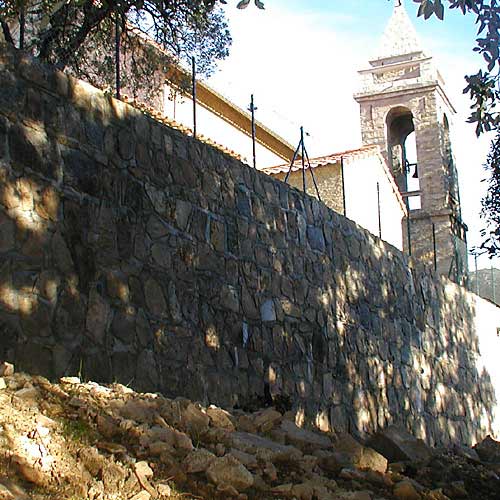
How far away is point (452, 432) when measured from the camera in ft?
41.3

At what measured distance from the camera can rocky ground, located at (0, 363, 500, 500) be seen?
388cm

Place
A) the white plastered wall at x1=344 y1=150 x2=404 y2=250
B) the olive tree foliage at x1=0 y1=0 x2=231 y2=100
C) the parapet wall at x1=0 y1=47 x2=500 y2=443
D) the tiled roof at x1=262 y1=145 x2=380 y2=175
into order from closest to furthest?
the parapet wall at x1=0 y1=47 x2=500 y2=443, the olive tree foliage at x1=0 y1=0 x2=231 y2=100, the tiled roof at x1=262 y1=145 x2=380 y2=175, the white plastered wall at x1=344 y1=150 x2=404 y2=250

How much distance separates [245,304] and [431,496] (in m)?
3.03

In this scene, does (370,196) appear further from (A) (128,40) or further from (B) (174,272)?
(B) (174,272)

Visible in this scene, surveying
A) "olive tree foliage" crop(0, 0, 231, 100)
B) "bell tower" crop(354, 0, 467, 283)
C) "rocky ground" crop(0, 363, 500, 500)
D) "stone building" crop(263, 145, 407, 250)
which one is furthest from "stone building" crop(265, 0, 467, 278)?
"rocky ground" crop(0, 363, 500, 500)

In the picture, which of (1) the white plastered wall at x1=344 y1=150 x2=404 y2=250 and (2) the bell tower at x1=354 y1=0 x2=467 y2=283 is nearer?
(1) the white plastered wall at x1=344 y1=150 x2=404 y2=250

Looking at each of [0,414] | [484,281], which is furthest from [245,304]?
[484,281]

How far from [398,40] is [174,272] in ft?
79.3

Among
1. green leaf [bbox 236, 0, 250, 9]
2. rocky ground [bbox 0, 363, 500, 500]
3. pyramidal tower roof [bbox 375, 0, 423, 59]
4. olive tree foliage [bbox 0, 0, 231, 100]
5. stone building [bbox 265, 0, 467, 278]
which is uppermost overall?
pyramidal tower roof [bbox 375, 0, 423, 59]

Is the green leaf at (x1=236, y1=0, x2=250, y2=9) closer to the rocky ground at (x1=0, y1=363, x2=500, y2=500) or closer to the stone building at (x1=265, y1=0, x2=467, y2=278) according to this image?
the rocky ground at (x1=0, y1=363, x2=500, y2=500)

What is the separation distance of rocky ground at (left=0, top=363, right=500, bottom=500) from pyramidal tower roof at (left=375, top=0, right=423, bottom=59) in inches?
966

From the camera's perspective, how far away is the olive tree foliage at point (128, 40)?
10180 mm

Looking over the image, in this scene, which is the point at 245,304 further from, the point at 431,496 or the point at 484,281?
the point at 484,281

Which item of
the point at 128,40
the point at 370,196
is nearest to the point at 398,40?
the point at 370,196
